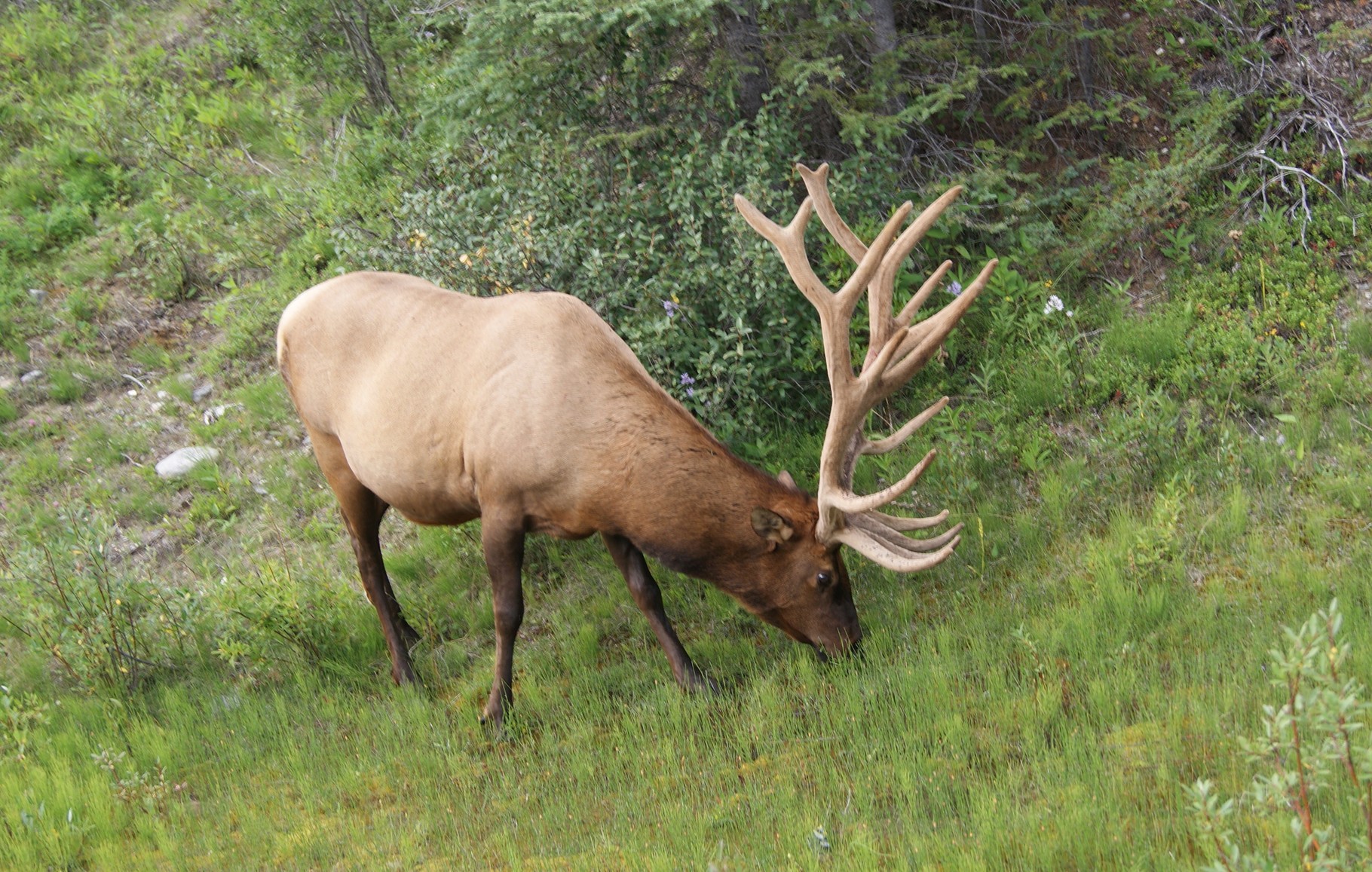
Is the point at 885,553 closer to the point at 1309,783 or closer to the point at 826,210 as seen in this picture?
the point at 826,210

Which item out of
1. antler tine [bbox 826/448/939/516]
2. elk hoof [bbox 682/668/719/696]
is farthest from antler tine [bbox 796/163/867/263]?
elk hoof [bbox 682/668/719/696]

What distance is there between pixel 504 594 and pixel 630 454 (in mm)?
1028

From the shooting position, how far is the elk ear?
538 centimetres

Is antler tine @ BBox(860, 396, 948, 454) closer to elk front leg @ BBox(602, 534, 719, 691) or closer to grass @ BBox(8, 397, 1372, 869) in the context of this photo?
grass @ BBox(8, 397, 1372, 869)

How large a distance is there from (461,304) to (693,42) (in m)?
2.42

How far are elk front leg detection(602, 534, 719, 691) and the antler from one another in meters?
0.98

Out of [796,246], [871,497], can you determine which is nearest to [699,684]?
[871,497]

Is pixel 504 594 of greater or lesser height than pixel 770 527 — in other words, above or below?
below

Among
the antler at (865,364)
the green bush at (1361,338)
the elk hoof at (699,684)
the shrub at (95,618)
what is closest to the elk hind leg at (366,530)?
the shrub at (95,618)

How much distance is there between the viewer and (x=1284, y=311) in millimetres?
6848

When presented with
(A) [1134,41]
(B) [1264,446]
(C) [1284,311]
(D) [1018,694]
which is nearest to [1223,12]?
(A) [1134,41]

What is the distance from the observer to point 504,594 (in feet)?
19.2

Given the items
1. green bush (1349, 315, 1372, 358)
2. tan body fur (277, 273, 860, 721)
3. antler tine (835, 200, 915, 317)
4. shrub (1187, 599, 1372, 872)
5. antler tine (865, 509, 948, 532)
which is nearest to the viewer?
shrub (1187, 599, 1372, 872)

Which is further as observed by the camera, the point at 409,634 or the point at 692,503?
the point at 409,634
